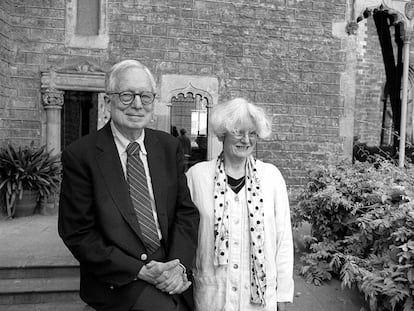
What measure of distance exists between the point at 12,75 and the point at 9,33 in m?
0.67

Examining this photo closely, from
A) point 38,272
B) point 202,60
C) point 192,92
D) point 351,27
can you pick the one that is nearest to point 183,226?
point 38,272

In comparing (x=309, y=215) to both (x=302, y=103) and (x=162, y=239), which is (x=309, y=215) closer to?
(x=162, y=239)

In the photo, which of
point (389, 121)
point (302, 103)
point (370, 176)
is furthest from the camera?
point (389, 121)

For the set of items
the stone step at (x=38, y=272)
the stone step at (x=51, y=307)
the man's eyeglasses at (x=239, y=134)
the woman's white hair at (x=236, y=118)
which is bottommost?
the stone step at (x=51, y=307)

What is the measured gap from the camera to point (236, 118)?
1.72 meters

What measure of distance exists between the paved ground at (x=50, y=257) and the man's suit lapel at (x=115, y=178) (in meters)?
2.02

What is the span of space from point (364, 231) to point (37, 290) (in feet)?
8.73

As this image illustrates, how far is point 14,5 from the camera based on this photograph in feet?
21.1

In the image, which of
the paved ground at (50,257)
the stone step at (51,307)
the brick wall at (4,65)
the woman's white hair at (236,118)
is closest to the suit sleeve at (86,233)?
the woman's white hair at (236,118)

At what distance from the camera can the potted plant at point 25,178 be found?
214 inches

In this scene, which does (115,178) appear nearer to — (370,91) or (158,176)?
(158,176)

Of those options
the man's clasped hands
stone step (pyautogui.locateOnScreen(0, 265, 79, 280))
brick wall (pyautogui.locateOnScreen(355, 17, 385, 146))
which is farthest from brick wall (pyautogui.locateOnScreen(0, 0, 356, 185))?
brick wall (pyautogui.locateOnScreen(355, 17, 385, 146))

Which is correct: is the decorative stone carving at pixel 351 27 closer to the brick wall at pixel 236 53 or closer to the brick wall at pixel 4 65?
the brick wall at pixel 236 53

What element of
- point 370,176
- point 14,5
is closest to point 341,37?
point 370,176
